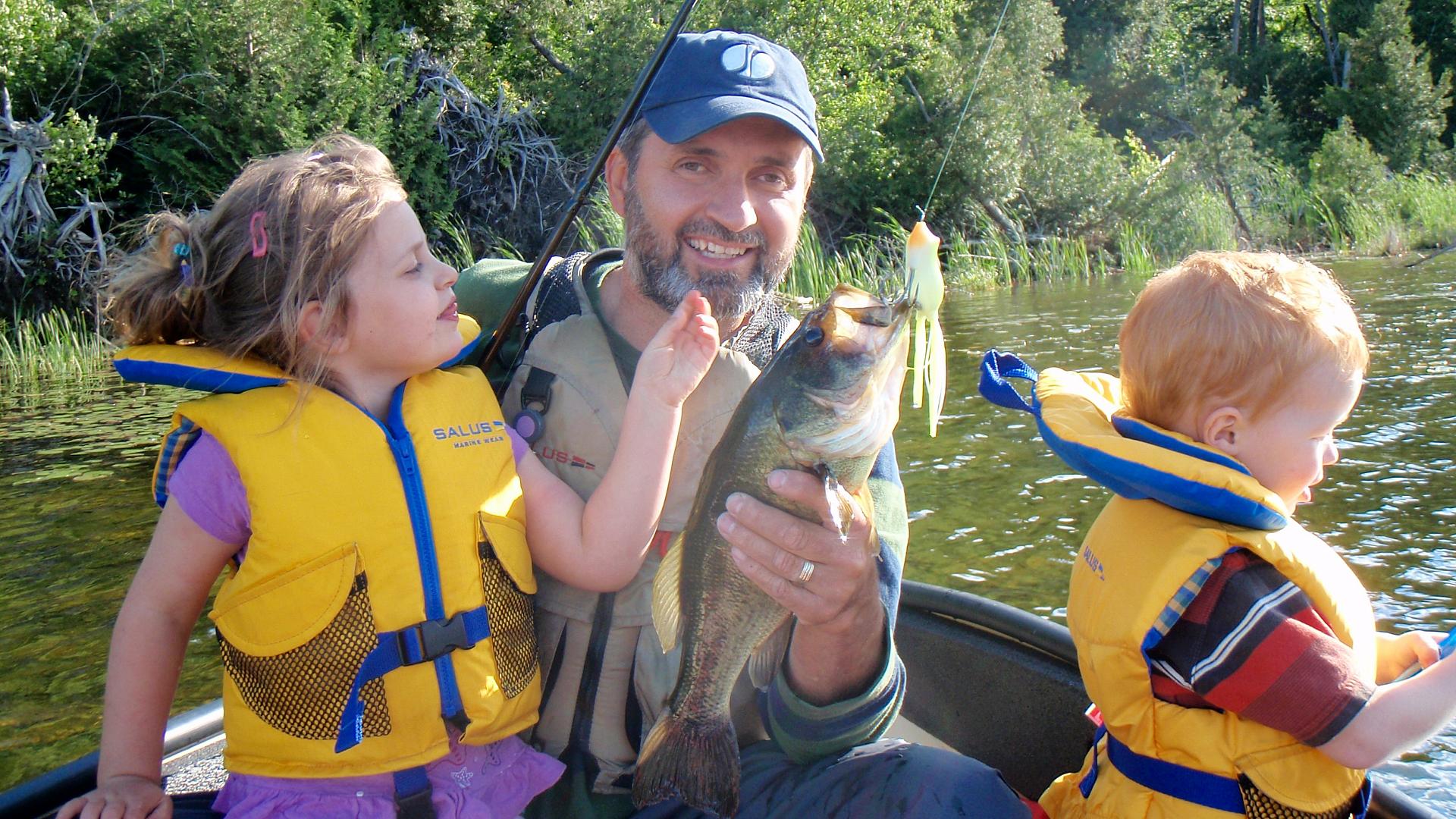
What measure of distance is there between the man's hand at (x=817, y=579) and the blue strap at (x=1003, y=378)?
511mm

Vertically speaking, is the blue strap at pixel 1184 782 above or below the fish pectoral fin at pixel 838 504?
below

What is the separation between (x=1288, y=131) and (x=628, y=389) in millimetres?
40356

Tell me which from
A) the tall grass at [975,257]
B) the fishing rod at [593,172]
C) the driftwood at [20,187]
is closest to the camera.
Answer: the fishing rod at [593,172]

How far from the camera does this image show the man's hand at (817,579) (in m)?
2.03

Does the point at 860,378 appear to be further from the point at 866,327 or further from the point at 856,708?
the point at 856,708

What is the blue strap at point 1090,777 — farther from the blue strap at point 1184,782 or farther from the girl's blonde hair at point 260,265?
the girl's blonde hair at point 260,265

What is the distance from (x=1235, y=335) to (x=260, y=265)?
6.66 ft

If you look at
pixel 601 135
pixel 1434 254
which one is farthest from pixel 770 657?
pixel 1434 254

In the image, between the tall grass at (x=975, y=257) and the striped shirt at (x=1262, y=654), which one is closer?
the striped shirt at (x=1262, y=654)

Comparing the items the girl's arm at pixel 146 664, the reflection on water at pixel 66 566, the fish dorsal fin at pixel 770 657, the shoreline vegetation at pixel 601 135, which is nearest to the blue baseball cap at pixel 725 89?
the fish dorsal fin at pixel 770 657

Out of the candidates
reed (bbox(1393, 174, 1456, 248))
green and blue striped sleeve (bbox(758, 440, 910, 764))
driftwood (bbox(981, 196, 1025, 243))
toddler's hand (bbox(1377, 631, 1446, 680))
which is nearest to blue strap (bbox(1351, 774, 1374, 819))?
toddler's hand (bbox(1377, 631, 1446, 680))

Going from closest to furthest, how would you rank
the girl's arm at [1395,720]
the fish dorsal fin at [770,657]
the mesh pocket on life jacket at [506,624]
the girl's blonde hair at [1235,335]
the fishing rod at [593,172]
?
the girl's arm at [1395,720] < the girl's blonde hair at [1235,335] < the mesh pocket on life jacket at [506,624] < the fish dorsal fin at [770,657] < the fishing rod at [593,172]

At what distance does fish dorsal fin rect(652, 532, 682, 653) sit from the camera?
7.25 ft

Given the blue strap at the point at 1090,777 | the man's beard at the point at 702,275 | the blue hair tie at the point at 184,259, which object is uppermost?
the blue hair tie at the point at 184,259
